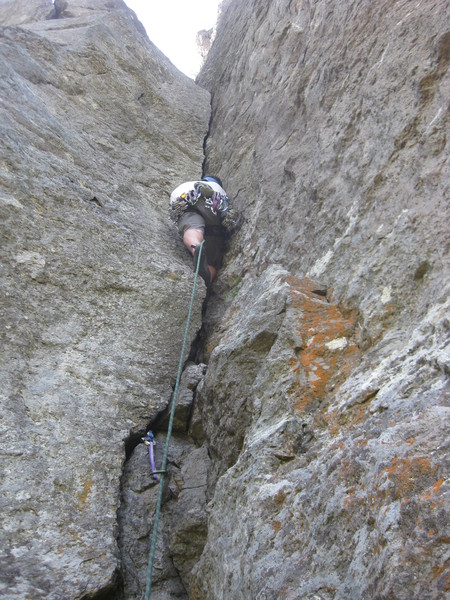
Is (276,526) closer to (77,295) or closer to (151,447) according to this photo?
(151,447)

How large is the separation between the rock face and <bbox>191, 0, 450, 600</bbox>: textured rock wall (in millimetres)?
14

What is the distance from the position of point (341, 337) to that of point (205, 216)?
138 inches

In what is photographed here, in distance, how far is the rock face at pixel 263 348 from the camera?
245 centimetres

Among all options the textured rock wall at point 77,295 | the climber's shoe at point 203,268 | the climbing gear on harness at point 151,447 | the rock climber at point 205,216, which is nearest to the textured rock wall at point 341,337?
the climber's shoe at point 203,268

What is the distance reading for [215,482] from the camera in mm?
3900

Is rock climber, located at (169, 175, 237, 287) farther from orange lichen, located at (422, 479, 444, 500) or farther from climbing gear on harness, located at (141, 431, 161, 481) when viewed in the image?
orange lichen, located at (422, 479, 444, 500)

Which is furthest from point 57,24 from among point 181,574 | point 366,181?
point 181,574

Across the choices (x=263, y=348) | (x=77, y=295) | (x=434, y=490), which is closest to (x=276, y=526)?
(x=434, y=490)

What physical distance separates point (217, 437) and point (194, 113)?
719cm

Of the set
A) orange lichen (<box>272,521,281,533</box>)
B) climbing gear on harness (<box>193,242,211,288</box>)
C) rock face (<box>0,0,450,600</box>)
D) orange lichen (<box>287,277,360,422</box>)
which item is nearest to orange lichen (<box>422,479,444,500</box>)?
rock face (<box>0,0,450,600</box>)

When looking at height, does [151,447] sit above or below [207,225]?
below

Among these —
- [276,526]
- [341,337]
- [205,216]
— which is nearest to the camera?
[276,526]

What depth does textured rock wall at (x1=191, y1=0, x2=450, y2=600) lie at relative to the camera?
2213 mm

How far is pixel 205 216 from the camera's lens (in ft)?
22.2
